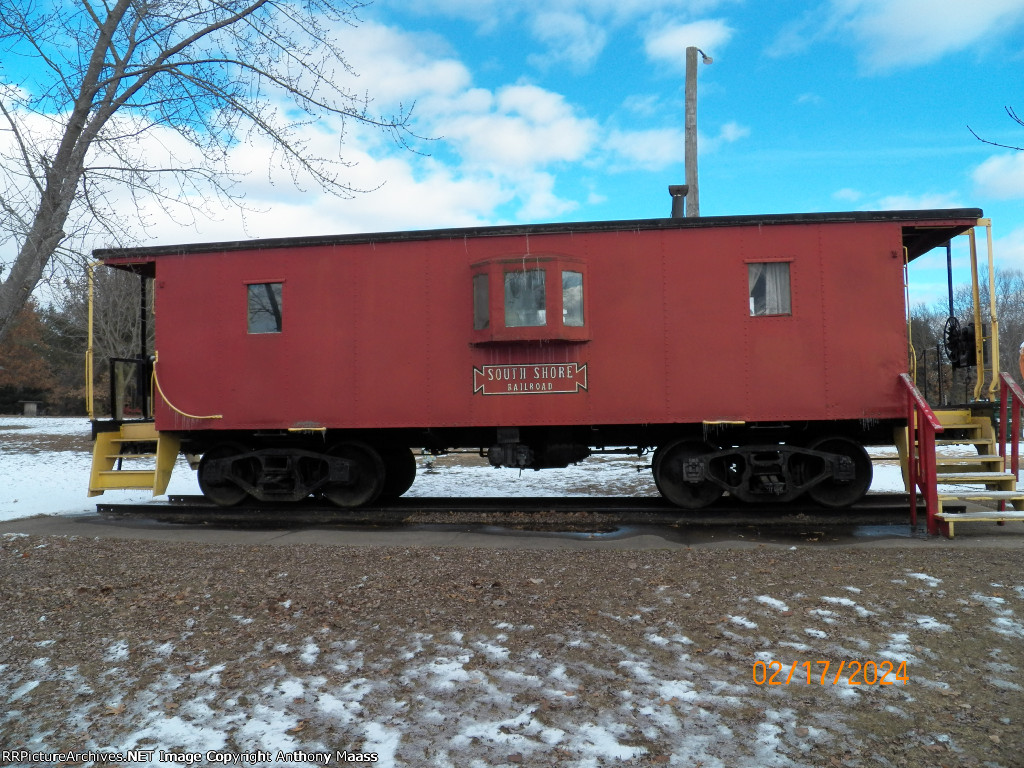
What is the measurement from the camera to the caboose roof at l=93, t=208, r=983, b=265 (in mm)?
7469

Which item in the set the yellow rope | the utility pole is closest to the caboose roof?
the yellow rope

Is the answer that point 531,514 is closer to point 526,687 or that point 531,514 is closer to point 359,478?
point 359,478

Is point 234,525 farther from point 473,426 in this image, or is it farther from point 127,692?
point 127,692

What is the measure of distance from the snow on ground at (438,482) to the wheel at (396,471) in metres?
0.54

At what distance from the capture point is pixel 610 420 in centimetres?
779

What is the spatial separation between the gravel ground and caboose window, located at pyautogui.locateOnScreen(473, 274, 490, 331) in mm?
2990

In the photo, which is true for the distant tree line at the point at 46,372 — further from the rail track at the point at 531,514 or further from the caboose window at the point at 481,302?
the caboose window at the point at 481,302

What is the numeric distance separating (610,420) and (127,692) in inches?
214

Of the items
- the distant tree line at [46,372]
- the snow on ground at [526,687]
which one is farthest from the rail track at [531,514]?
the distant tree line at [46,372]

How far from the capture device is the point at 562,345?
25.6ft

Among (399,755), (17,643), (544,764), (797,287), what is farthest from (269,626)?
(797,287)

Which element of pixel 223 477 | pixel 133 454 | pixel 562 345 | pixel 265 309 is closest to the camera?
pixel 562 345
